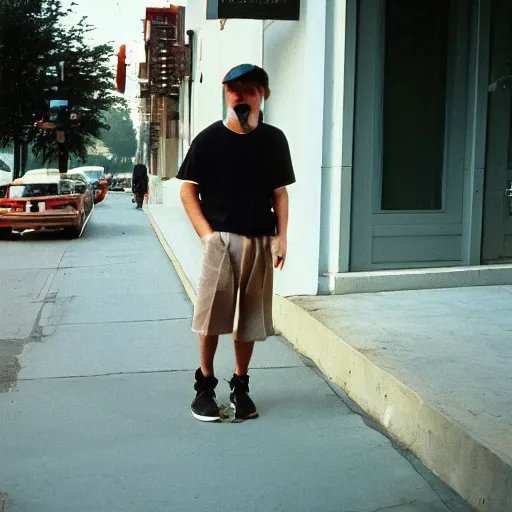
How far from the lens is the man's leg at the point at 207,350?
4.74 m

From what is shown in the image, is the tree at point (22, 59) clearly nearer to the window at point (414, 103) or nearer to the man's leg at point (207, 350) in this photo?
the window at point (414, 103)

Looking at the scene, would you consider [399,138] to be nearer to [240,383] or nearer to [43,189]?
[240,383]

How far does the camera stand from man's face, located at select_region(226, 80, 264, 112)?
4.56 m

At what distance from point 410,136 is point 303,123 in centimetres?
98

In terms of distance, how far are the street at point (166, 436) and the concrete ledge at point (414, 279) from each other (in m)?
0.74

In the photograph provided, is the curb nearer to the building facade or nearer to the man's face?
the building facade

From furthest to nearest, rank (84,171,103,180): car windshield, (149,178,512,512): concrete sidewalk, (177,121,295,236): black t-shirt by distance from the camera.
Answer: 1. (84,171,103,180): car windshield
2. (177,121,295,236): black t-shirt
3. (149,178,512,512): concrete sidewalk

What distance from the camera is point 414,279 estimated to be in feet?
24.4

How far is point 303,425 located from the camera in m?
4.72

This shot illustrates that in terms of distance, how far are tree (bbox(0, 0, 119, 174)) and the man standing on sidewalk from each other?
3197 centimetres

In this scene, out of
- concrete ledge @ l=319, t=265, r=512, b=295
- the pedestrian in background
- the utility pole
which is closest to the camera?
concrete ledge @ l=319, t=265, r=512, b=295

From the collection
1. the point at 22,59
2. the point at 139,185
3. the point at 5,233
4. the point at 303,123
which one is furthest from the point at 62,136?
the point at 303,123

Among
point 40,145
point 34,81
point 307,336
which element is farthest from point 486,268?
point 40,145

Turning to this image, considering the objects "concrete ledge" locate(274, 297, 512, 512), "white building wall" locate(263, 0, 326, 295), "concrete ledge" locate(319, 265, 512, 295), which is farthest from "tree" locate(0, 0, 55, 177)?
"concrete ledge" locate(274, 297, 512, 512)
